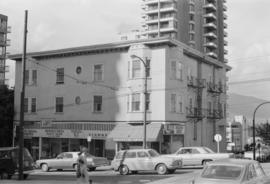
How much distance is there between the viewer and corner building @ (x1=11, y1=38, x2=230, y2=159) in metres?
41.3

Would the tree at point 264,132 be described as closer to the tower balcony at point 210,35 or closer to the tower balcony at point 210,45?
the tower balcony at point 210,45

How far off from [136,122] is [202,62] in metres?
12.1

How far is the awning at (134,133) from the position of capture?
39.5 metres

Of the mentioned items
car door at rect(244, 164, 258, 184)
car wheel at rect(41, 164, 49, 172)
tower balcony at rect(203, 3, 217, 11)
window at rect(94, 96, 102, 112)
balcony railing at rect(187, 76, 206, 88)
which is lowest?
car wheel at rect(41, 164, 49, 172)

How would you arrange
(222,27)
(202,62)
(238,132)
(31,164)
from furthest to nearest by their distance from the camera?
1. (222,27)
2. (238,132)
3. (202,62)
4. (31,164)

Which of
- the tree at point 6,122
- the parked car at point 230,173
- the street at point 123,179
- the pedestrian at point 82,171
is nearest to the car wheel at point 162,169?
the street at point 123,179

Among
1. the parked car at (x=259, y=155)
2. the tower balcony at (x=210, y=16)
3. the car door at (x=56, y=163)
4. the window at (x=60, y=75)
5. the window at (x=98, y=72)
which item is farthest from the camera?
the tower balcony at (x=210, y=16)

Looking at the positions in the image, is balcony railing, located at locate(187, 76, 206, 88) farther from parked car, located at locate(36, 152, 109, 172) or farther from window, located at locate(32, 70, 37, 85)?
window, located at locate(32, 70, 37, 85)

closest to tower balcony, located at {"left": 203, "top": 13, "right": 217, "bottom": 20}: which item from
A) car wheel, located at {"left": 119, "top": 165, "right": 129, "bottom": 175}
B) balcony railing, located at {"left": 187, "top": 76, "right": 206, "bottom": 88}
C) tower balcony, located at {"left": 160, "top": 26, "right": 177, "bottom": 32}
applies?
tower balcony, located at {"left": 160, "top": 26, "right": 177, "bottom": 32}

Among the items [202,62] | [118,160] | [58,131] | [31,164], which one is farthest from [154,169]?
[202,62]

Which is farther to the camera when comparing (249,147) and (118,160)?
(249,147)

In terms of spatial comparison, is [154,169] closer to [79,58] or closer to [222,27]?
[79,58]

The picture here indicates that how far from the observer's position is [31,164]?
2609cm

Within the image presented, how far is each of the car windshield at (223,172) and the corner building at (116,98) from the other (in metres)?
26.3
